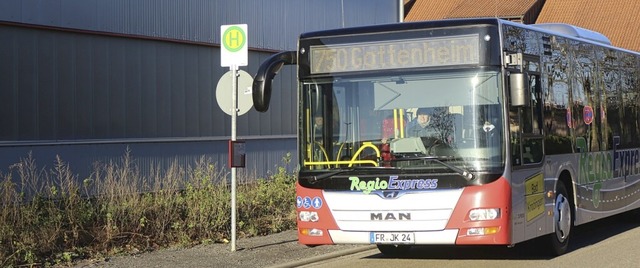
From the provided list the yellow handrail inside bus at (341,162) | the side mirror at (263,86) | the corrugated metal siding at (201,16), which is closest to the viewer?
the side mirror at (263,86)

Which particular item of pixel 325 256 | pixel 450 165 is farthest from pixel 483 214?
pixel 325 256

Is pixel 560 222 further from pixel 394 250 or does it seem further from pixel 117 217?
pixel 117 217

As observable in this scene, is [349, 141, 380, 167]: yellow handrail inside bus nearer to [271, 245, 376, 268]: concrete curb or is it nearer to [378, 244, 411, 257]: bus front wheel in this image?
[271, 245, 376, 268]: concrete curb

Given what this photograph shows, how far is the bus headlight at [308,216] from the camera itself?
11.6 m

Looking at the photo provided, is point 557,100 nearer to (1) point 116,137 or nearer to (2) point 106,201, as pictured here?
(2) point 106,201

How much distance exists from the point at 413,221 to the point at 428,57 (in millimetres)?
1879

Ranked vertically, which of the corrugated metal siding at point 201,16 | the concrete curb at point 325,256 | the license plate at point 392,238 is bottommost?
the concrete curb at point 325,256

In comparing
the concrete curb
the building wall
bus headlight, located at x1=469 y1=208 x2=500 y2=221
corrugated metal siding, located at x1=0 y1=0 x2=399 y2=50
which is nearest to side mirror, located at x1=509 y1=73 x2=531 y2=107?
bus headlight, located at x1=469 y1=208 x2=500 y2=221

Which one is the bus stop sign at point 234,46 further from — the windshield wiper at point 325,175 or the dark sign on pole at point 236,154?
the windshield wiper at point 325,175

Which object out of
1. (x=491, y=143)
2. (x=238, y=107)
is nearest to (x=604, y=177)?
(x=491, y=143)

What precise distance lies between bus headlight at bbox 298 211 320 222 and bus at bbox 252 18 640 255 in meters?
0.01

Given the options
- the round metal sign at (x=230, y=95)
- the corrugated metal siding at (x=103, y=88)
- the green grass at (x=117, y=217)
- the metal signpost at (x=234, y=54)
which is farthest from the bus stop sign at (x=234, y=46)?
the corrugated metal siding at (x=103, y=88)

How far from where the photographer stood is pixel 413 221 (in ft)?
36.7

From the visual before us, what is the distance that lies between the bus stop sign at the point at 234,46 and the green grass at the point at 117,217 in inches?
100.0
